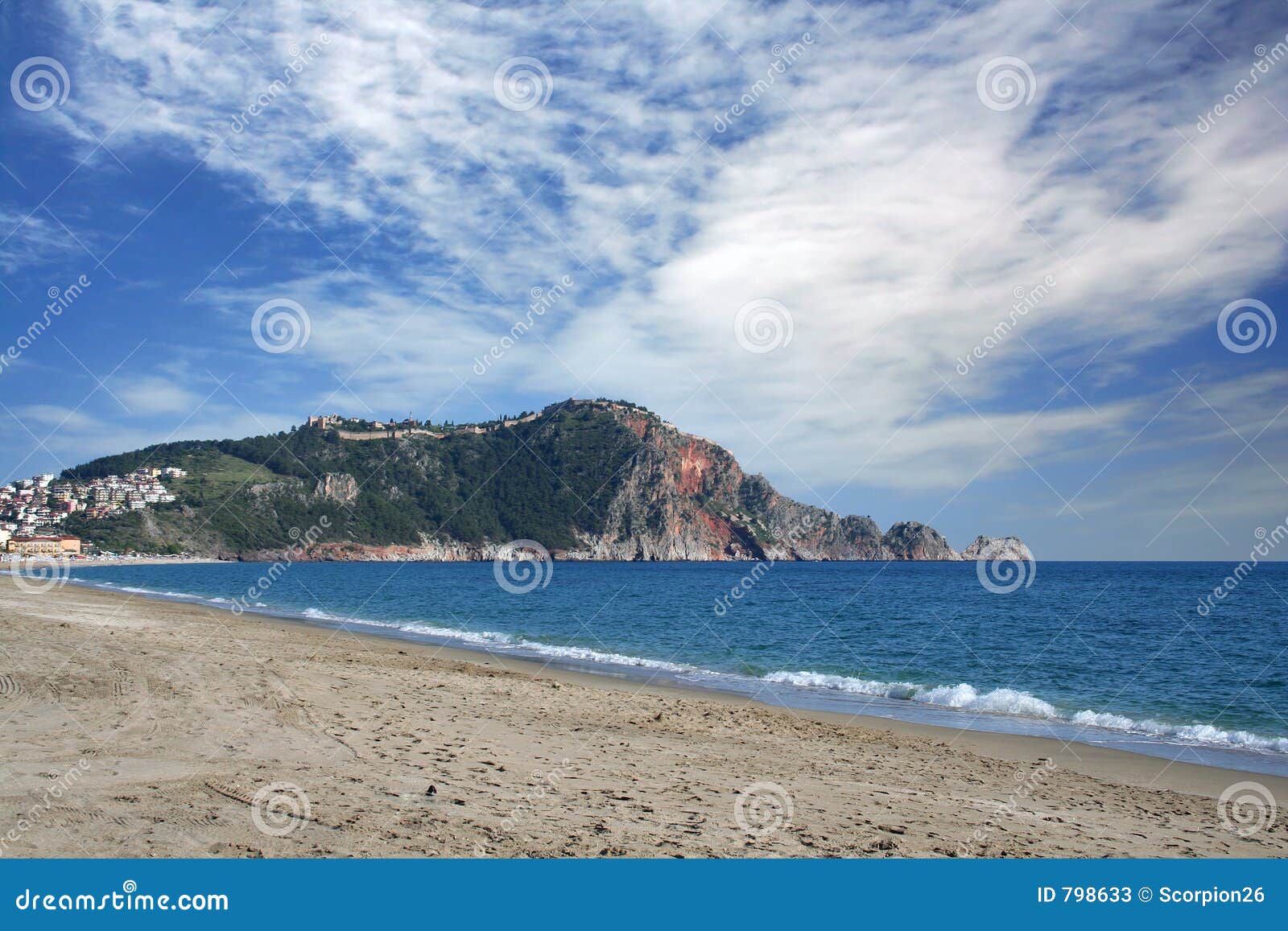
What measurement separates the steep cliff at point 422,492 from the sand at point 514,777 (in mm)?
132325

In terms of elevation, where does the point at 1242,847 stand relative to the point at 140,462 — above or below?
below

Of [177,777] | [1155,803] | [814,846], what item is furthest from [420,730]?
[1155,803]

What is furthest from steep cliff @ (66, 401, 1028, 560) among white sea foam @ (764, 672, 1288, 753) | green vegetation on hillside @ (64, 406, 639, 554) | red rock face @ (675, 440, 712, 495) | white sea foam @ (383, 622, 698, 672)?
white sea foam @ (764, 672, 1288, 753)

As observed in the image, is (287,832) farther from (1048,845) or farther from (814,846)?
(1048,845)

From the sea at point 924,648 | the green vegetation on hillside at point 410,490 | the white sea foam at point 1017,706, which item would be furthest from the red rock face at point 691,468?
the white sea foam at point 1017,706

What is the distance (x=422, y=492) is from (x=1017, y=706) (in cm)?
14450

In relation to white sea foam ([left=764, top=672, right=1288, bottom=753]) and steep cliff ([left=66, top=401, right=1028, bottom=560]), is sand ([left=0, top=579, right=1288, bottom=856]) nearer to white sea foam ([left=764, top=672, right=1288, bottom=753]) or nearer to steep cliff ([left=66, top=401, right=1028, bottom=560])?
white sea foam ([left=764, top=672, right=1288, bottom=753])

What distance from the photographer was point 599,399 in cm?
18838

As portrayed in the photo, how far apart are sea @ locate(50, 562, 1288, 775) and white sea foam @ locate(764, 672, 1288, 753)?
63mm

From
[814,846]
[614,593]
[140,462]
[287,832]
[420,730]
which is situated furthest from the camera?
[140,462]

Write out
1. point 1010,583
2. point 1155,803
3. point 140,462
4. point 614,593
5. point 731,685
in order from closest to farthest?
point 1155,803 → point 731,685 → point 614,593 → point 1010,583 → point 140,462

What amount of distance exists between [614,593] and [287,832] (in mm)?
58621

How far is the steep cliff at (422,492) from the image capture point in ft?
463

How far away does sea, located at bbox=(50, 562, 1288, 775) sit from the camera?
1623 centimetres
